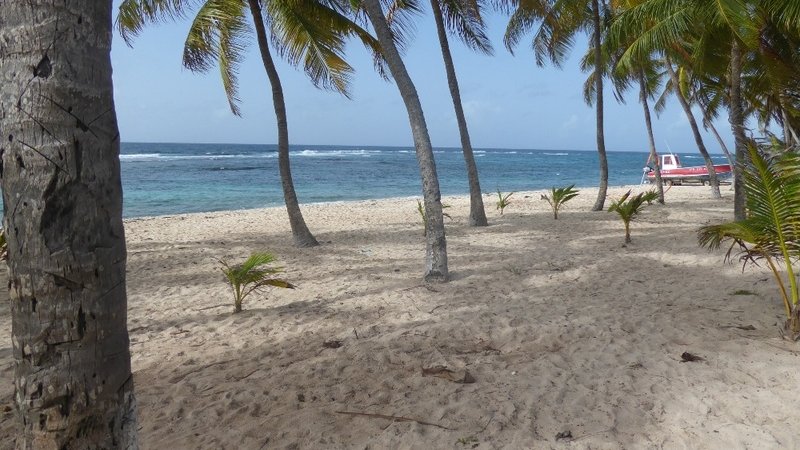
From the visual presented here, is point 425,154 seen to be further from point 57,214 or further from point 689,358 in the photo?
point 57,214

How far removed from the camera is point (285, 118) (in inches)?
332

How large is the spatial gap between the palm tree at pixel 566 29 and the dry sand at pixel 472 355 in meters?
5.78

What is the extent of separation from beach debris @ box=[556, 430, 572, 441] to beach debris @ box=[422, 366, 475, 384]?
0.72 meters

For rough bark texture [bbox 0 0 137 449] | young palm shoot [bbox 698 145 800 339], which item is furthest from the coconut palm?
rough bark texture [bbox 0 0 137 449]

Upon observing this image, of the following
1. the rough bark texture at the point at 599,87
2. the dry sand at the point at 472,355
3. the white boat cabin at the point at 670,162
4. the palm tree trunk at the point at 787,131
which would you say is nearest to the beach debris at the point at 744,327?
the dry sand at the point at 472,355

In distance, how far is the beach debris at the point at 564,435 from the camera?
8.37ft

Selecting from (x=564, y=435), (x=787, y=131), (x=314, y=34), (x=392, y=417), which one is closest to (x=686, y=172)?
(x=787, y=131)

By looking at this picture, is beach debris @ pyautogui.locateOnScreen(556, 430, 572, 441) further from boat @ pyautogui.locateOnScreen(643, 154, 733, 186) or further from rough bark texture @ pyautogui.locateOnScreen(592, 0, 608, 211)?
boat @ pyautogui.locateOnScreen(643, 154, 733, 186)

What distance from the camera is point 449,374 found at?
3297mm

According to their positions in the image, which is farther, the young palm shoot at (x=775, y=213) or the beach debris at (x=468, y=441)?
the young palm shoot at (x=775, y=213)

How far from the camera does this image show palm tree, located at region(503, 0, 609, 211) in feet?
37.8

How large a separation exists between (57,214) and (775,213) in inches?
161

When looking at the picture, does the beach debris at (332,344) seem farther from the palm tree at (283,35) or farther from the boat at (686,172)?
the boat at (686,172)

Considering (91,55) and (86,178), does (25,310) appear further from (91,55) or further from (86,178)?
(91,55)
